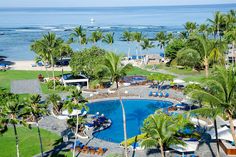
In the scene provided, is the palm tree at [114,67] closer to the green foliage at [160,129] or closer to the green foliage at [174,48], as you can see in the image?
the green foliage at [160,129]

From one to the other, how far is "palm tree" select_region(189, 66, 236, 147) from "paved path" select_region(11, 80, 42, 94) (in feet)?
132

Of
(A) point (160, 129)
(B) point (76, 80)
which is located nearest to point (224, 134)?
(A) point (160, 129)

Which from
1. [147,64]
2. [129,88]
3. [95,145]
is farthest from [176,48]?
[95,145]

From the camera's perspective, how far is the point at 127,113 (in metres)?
46.5

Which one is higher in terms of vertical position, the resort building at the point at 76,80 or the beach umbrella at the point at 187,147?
the resort building at the point at 76,80

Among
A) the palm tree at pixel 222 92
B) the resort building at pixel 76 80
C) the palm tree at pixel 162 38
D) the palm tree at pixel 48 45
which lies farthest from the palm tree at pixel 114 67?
the palm tree at pixel 162 38

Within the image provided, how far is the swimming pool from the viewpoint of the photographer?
126 ft

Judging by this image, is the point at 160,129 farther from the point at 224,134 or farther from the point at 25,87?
the point at 25,87

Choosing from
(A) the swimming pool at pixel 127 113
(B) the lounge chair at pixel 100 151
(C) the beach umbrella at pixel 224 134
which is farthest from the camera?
(A) the swimming pool at pixel 127 113

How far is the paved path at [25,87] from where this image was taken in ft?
184

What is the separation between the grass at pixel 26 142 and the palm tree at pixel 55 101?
5283 millimetres

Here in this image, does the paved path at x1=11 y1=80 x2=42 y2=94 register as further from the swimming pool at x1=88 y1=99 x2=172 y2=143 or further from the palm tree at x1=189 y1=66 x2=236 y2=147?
the palm tree at x1=189 y1=66 x2=236 y2=147

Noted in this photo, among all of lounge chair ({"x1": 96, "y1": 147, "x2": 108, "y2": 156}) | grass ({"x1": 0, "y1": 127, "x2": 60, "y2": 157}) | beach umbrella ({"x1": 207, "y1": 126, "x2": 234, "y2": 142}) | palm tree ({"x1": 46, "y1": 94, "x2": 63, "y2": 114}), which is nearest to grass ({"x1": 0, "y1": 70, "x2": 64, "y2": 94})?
palm tree ({"x1": 46, "y1": 94, "x2": 63, "y2": 114})

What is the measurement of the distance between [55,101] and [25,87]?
17.0m
